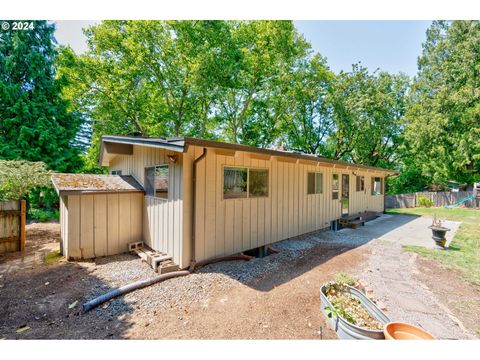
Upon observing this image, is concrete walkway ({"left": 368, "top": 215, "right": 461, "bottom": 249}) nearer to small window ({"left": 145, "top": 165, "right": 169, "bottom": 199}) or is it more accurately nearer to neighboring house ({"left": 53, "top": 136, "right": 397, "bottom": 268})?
neighboring house ({"left": 53, "top": 136, "right": 397, "bottom": 268})

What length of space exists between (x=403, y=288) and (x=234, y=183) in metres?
3.61

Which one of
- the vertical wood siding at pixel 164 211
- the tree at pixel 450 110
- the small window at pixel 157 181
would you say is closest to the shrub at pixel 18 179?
the vertical wood siding at pixel 164 211

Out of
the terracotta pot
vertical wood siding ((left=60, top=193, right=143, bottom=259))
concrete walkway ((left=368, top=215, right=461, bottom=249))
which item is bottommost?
concrete walkway ((left=368, top=215, right=461, bottom=249))

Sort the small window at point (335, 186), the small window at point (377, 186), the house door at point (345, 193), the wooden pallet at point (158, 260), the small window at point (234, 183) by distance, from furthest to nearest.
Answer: the small window at point (377, 186) → the house door at point (345, 193) → the small window at point (335, 186) → the small window at point (234, 183) → the wooden pallet at point (158, 260)

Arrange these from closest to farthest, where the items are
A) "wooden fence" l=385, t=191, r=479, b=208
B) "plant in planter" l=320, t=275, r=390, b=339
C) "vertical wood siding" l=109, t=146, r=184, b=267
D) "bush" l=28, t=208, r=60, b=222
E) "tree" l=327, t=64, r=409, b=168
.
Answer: "plant in planter" l=320, t=275, r=390, b=339 < "vertical wood siding" l=109, t=146, r=184, b=267 < "bush" l=28, t=208, r=60, b=222 < "wooden fence" l=385, t=191, r=479, b=208 < "tree" l=327, t=64, r=409, b=168

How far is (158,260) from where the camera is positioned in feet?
14.8

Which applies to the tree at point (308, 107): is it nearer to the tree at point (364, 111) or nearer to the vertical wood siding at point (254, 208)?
the tree at point (364, 111)

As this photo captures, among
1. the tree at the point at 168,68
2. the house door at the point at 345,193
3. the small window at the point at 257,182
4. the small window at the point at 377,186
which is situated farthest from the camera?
the tree at the point at 168,68

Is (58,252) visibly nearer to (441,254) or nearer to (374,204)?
(441,254)

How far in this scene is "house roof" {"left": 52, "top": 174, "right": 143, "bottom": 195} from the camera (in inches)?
194

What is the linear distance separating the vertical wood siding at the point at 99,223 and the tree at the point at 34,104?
7.83 meters

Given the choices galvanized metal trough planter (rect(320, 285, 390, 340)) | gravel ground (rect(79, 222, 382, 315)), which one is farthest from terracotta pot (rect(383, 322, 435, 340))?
gravel ground (rect(79, 222, 382, 315))

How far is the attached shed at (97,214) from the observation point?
196 inches

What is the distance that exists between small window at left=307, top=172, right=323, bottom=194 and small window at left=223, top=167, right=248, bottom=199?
119 inches
